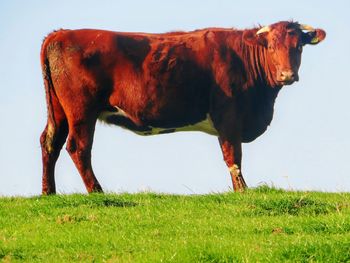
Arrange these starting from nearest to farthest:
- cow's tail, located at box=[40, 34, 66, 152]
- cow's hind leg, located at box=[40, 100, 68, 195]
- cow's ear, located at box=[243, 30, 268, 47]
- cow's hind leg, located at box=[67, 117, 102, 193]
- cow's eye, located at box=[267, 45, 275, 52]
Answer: cow's hind leg, located at box=[67, 117, 102, 193] → cow's hind leg, located at box=[40, 100, 68, 195] → cow's tail, located at box=[40, 34, 66, 152] → cow's eye, located at box=[267, 45, 275, 52] → cow's ear, located at box=[243, 30, 268, 47]

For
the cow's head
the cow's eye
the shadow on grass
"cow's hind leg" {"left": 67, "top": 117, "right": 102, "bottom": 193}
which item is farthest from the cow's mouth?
the shadow on grass

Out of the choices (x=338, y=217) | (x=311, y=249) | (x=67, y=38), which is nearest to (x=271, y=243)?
(x=311, y=249)

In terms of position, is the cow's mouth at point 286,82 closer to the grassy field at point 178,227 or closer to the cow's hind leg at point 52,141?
the grassy field at point 178,227

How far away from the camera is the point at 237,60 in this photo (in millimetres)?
17250

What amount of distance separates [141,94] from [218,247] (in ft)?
23.8

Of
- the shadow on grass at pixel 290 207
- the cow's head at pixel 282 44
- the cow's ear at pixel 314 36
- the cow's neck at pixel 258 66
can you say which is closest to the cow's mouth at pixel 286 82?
the cow's head at pixel 282 44

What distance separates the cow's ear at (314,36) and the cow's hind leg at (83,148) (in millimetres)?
4767

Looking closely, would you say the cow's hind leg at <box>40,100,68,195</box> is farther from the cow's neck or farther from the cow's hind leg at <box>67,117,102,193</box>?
the cow's neck

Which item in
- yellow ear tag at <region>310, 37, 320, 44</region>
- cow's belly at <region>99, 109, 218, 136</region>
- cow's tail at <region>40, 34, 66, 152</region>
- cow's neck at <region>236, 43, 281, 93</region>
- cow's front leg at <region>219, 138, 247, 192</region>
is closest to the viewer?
cow's front leg at <region>219, 138, 247, 192</region>

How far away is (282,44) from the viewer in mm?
17234

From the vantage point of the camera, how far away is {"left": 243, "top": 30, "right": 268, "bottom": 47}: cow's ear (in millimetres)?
17484

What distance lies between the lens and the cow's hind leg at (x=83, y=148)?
16.0 meters

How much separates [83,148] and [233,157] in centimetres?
280

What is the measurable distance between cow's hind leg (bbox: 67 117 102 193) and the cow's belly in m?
0.46
